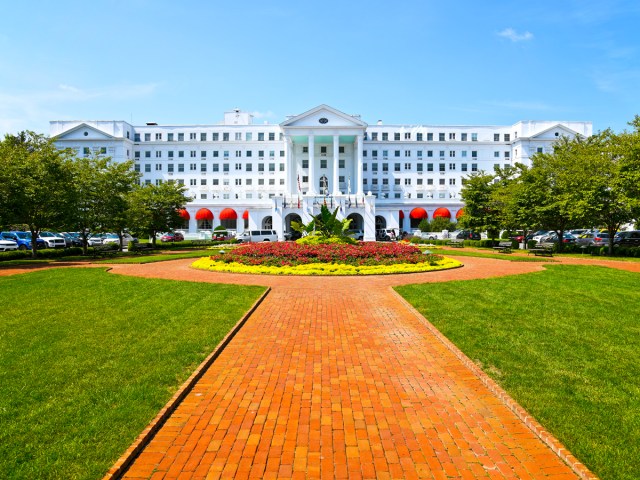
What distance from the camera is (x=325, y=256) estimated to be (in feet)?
69.8

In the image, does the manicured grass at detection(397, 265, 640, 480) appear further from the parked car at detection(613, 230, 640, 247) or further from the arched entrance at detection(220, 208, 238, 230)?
the arched entrance at detection(220, 208, 238, 230)

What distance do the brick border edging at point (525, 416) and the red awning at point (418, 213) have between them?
2620 inches

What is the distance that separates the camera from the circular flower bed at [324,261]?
1917 cm

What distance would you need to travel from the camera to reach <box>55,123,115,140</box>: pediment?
73.4 m

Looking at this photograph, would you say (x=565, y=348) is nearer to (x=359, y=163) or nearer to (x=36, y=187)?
(x=36, y=187)

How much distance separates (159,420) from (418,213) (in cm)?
7118

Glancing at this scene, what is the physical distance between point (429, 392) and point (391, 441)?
5.15 ft

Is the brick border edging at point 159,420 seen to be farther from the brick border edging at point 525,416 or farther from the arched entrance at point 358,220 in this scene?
the arched entrance at point 358,220

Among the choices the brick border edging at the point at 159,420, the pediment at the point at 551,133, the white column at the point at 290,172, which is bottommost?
the brick border edging at the point at 159,420

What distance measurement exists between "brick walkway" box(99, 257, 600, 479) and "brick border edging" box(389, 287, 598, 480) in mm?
58

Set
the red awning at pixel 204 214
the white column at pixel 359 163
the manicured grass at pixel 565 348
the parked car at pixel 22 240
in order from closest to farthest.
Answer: the manicured grass at pixel 565 348, the parked car at pixel 22 240, the white column at pixel 359 163, the red awning at pixel 204 214

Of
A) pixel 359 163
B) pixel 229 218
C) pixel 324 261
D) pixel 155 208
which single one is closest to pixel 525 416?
pixel 324 261

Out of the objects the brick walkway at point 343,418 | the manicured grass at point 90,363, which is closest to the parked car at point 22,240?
the manicured grass at point 90,363

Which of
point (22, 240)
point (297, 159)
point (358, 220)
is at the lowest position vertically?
point (22, 240)
